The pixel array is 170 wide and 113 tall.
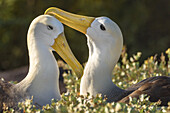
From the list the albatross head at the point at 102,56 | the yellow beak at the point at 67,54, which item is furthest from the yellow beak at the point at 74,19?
the yellow beak at the point at 67,54

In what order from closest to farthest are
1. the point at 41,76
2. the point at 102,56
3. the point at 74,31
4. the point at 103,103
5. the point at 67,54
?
the point at 103,103 → the point at 41,76 → the point at 102,56 → the point at 67,54 → the point at 74,31

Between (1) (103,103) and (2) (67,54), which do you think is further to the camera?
(2) (67,54)

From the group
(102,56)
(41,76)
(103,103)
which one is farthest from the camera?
(102,56)

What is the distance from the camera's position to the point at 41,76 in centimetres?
480

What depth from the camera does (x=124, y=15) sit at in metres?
11.5

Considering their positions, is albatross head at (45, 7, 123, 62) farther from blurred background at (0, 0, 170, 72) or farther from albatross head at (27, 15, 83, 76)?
blurred background at (0, 0, 170, 72)

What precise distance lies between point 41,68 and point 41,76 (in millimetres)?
93

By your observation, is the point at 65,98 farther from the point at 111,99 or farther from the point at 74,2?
the point at 74,2

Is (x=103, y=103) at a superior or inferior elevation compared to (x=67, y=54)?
inferior

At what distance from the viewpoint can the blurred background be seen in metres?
11.0

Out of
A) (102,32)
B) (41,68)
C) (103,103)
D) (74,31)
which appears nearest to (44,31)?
(41,68)

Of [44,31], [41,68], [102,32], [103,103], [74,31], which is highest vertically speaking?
[74,31]

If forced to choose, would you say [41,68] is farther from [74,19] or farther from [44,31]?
[74,19]

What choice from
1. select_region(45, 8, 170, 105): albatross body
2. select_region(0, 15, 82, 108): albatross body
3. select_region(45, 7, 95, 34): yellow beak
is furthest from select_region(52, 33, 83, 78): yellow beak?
select_region(45, 7, 95, 34): yellow beak
